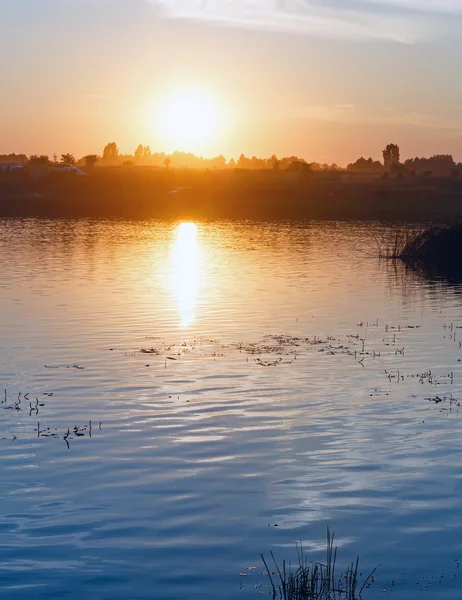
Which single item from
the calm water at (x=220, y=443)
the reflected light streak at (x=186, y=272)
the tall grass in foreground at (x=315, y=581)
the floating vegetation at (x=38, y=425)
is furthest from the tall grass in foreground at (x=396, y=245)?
the tall grass in foreground at (x=315, y=581)

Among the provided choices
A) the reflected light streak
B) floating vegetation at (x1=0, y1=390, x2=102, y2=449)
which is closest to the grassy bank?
the reflected light streak

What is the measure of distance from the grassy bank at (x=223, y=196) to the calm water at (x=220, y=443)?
76.6 meters

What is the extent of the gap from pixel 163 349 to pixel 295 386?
18.1 ft

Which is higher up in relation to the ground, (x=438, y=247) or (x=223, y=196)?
(x=223, y=196)

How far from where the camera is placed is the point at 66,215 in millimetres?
104000

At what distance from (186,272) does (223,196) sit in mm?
91029

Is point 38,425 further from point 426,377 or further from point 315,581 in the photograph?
point 426,377

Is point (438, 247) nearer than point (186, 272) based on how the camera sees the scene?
No


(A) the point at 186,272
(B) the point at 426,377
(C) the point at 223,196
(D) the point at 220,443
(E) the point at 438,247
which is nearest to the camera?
(D) the point at 220,443

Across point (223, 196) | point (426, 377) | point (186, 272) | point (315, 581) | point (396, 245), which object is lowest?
point (315, 581)

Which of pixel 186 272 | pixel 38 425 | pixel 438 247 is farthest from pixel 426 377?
pixel 438 247

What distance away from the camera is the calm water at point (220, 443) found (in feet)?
34.9

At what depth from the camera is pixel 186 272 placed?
47.3 m

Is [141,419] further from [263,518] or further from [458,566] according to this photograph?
[458,566]
